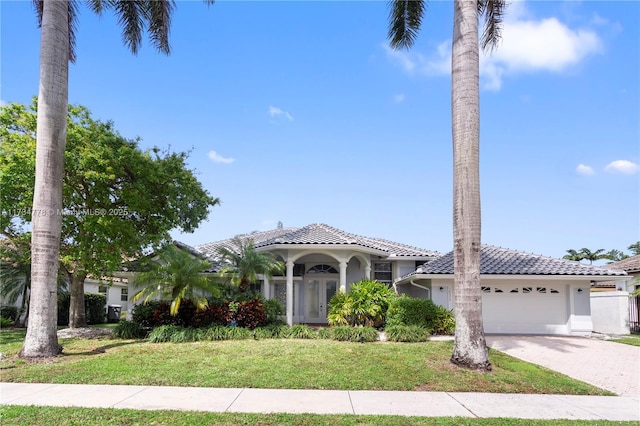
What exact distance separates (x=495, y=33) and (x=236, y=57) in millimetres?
8845

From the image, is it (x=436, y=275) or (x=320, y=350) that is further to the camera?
(x=436, y=275)

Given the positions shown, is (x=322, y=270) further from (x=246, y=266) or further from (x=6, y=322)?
(x=6, y=322)

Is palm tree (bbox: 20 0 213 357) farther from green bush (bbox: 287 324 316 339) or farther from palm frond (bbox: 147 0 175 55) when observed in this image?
green bush (bbox: 287 324 316 339)

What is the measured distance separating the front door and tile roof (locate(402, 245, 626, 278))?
468cm

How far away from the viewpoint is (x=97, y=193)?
1683 centimetres

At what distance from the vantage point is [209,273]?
67.1 ft

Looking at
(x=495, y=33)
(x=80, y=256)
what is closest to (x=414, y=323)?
(x=495, y=33)

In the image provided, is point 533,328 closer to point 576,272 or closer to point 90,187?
point 576,272

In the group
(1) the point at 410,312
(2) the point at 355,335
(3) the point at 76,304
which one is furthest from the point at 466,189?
(3) the point at 76,304

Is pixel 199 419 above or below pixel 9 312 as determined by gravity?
above

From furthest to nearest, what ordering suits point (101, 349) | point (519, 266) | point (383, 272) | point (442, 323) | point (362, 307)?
point (383, 272)
point (519, 266)
point (362, 307)
point (442, 323)
point (101, 349)

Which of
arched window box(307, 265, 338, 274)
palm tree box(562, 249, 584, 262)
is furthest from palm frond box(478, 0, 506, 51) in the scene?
palm tree box(562, 249, 584, 262)

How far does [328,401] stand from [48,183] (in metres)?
9.79

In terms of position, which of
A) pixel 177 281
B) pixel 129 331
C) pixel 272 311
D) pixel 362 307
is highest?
pixel 177 281
